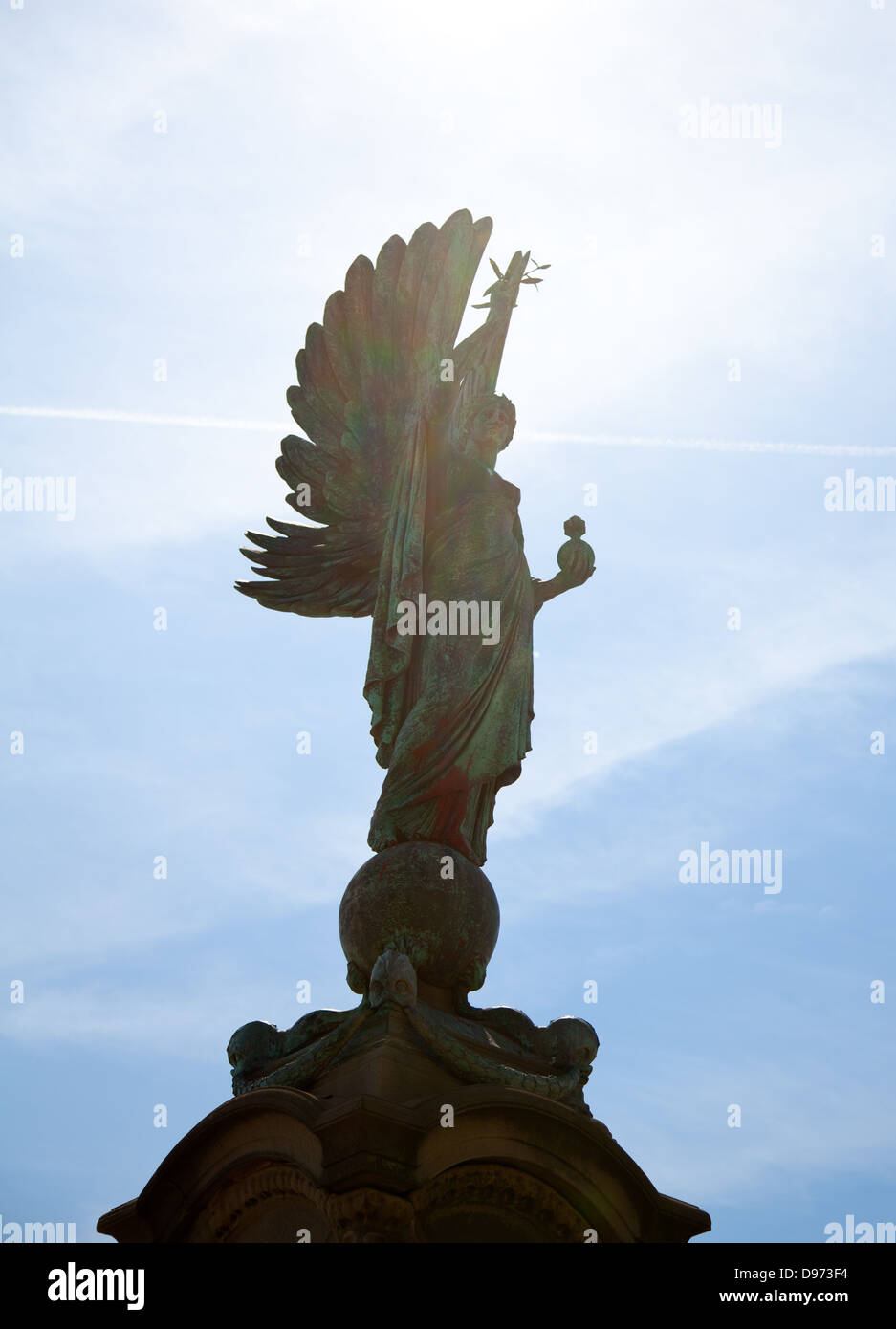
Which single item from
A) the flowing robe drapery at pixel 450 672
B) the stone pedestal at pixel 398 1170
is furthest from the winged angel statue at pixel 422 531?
the stone pedestal at pixel 398 1170

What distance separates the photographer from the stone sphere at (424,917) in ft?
32.8

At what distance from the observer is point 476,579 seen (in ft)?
36.4

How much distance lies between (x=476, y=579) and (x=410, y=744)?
1.13 meters

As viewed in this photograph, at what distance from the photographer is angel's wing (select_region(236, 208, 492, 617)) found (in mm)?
11992

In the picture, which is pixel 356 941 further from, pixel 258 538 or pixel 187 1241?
pixel 258 538

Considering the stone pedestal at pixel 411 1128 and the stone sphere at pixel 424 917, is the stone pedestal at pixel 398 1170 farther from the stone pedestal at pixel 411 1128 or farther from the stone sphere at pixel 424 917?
the stone sphere at pixel 424 917

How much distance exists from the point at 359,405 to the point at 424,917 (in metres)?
3.87

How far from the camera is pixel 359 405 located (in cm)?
1237

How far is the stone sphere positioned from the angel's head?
2.72 metres

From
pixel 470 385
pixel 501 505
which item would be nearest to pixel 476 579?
pixel 501 505

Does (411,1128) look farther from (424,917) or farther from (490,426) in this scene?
(490,426)

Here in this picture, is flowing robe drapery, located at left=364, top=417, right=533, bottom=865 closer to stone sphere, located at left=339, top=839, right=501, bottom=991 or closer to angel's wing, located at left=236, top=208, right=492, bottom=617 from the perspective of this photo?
stone sphere, located at left=339, top=839, right=501, bottom=991

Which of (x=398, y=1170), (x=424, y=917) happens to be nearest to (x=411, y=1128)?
(x=398, y=1170)

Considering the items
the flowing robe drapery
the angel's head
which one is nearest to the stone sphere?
the flowing robe drapery
